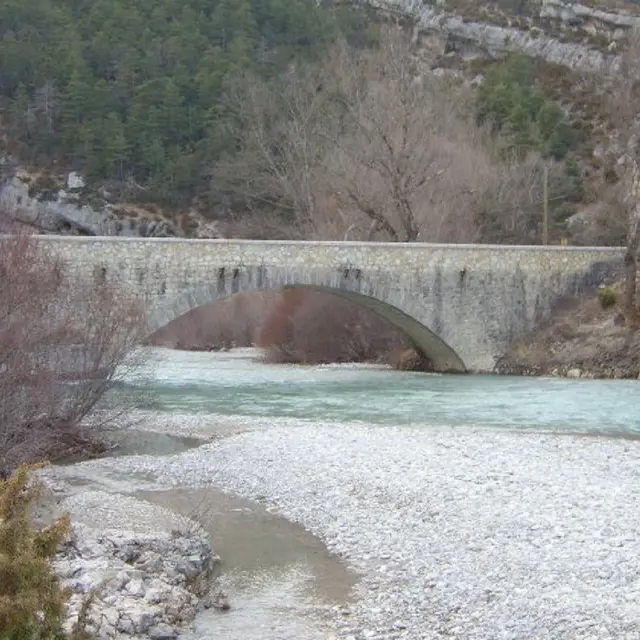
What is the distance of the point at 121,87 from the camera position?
6206 cm

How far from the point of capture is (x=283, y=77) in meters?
63.2

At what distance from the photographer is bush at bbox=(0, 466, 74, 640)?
4.86m

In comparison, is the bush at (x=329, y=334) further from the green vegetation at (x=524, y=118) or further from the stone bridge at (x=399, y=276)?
the green vegetation at (x=524, y=118)

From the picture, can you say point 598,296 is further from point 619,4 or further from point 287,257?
point 619,4

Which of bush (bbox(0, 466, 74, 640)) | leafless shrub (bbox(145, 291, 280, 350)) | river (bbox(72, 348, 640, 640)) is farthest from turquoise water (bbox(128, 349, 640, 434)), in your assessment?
leafless shrub (bbox(145, 291, 280, 350))

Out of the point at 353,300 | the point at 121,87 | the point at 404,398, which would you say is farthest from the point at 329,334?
the point at 121,87

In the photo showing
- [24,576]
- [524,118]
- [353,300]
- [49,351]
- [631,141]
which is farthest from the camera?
[524,118]

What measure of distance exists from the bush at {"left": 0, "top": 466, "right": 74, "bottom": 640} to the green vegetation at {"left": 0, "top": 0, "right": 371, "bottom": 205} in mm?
55323

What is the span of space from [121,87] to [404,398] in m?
45.3

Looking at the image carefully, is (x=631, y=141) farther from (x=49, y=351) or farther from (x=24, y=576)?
(x=24, y=576)

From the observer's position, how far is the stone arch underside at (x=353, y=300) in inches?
989

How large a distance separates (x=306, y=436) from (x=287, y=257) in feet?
35.0

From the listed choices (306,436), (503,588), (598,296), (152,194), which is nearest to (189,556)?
(503,588)

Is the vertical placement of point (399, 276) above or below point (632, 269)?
below
